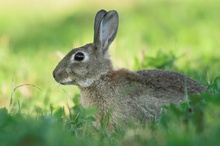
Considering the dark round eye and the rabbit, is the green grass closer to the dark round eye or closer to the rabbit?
the rabbit

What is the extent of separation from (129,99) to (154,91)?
0.25 meters

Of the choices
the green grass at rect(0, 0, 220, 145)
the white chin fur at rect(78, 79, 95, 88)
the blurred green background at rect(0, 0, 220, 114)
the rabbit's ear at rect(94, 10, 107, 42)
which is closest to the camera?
the green grass at rect(0, 0, 220, 145)

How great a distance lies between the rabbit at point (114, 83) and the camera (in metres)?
6.55

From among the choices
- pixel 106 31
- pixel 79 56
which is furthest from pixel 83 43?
pixel 79 56

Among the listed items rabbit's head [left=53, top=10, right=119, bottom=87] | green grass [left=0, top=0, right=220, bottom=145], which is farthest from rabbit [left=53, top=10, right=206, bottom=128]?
green grass [left=0, top=0, right=220, bottom=145]

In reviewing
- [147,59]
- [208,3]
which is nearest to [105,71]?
[147,59]

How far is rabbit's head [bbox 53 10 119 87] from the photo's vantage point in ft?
23.7

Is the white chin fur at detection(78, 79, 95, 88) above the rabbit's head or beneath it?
beneath

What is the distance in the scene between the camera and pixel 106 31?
7.46 metres

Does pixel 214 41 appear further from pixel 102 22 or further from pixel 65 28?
pixel 102 22

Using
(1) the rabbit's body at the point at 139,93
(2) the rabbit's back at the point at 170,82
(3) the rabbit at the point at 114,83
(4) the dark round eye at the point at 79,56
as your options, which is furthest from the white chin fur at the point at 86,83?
(2) the rabbit's back at the point at 170,82

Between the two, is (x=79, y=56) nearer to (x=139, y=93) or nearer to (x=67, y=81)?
(x=67, y=81)

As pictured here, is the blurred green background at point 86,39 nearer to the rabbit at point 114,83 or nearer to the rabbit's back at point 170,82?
the rabbit at point 114,83

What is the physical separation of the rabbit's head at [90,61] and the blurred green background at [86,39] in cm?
18
